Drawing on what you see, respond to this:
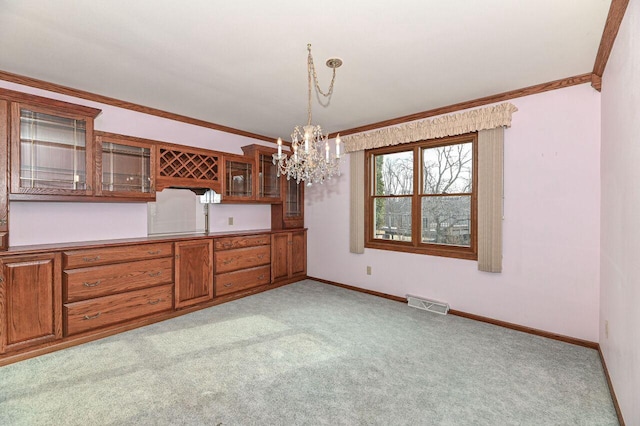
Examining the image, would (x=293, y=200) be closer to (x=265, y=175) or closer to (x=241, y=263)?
(x=265, y=175)

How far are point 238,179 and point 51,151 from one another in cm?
208

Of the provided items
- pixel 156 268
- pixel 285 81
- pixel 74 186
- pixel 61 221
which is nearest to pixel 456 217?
pixel 285 81

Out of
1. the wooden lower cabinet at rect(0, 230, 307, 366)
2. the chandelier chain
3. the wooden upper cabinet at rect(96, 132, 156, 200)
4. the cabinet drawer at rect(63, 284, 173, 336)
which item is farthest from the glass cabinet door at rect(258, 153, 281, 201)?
the cabinet drawer at rect(63, 284, 173, 336)

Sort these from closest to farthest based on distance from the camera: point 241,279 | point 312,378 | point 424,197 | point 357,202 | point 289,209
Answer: point 312,378
point 424,197
point 241,279
point 357,202
point 289,209

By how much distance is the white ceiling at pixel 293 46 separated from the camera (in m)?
1.86

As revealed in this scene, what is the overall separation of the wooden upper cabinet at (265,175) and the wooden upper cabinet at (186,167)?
24.5 inches

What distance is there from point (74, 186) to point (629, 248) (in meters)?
4.36

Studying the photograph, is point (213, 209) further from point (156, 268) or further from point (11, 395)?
point (11, 395)

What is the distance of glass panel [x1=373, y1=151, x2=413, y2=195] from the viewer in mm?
4160

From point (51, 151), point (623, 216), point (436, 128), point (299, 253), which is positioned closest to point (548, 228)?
point (623, 216)

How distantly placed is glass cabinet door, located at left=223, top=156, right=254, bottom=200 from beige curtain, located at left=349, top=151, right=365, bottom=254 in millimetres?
1561

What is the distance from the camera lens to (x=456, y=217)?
3.71m

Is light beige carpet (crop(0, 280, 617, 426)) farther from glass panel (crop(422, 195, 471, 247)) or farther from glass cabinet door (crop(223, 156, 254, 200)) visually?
glass cabinet door (crop(223, 156, 254, 200))

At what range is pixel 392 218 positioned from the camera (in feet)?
14.2
